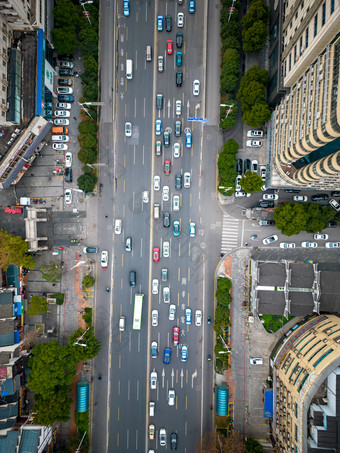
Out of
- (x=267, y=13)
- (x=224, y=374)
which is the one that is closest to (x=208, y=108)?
(x=267, y=13)

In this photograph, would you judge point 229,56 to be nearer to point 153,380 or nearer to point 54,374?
point 153,380

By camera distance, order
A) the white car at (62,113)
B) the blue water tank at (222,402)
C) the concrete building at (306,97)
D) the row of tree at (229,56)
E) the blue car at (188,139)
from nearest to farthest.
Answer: the concrete building at (306,97) < the row of tree at (229,56) < the blue water tank at (222,402) < the blue car at (188,139) < the white car at (62,113)

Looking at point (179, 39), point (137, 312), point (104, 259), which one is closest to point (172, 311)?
point (137, 312)

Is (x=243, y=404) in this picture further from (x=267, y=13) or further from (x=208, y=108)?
(x=267, y=13)

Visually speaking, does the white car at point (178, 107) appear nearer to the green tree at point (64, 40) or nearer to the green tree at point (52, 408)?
the green tree at point (64, 40)

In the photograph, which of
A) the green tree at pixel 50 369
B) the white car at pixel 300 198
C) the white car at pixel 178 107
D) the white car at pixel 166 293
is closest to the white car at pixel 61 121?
the white car at pixel 178 107

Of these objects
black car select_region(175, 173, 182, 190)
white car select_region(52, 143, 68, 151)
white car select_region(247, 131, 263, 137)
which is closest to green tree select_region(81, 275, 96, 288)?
Answer: black car select_region(175, 173, 182, 190)
